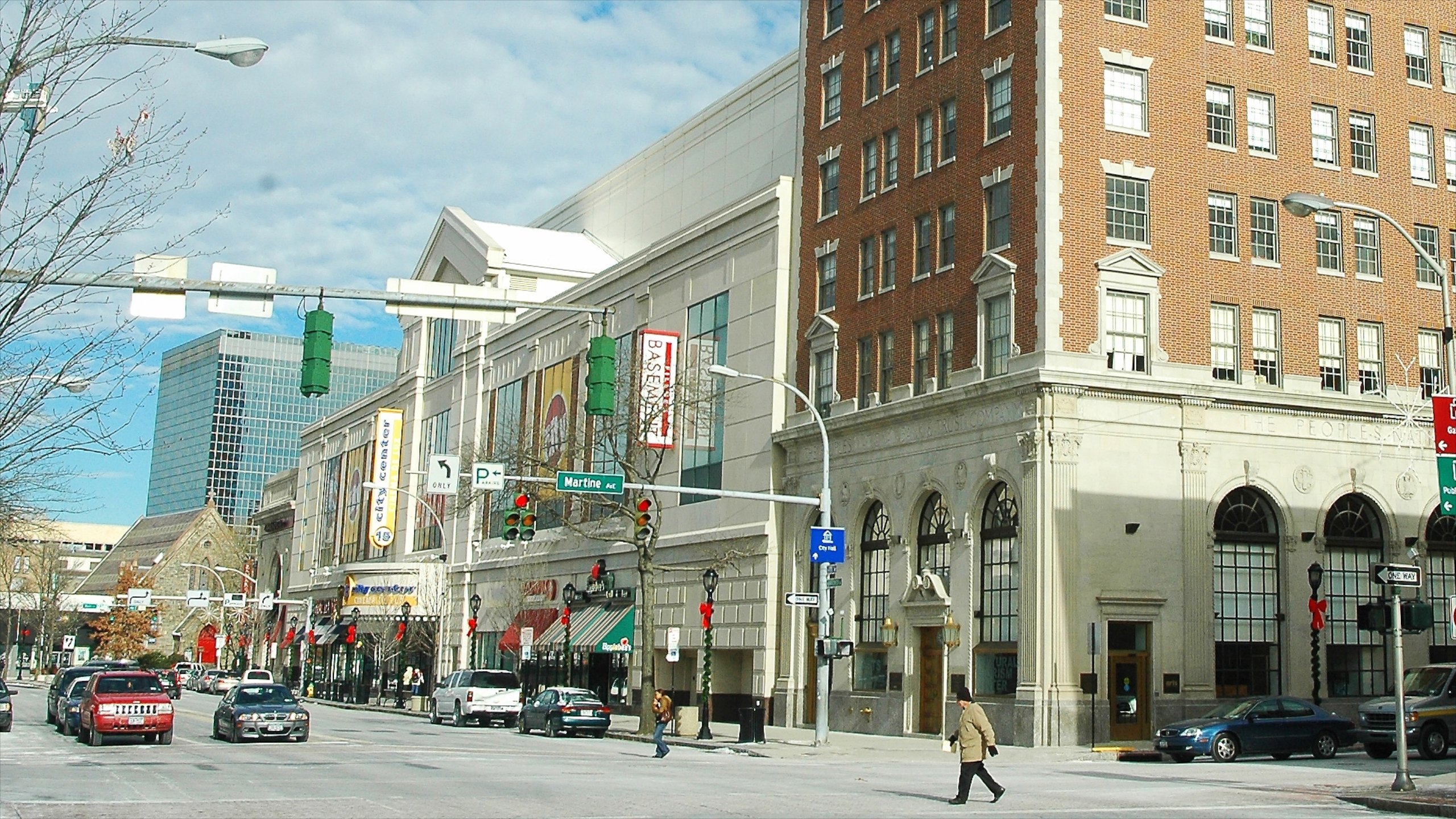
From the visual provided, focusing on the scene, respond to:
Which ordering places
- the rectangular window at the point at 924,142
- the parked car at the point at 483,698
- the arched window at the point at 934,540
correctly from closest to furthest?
the arched window at the point at 934,540 → the rectangular window at the point at 924,142 → the parked car at the point at 483,698

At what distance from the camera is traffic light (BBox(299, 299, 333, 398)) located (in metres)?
21.5

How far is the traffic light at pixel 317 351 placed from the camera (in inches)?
845

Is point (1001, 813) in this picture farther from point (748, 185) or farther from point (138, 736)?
point (748, 185)

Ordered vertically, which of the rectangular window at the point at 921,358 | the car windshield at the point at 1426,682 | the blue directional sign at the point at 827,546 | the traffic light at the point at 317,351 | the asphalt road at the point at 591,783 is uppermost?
the rectangular window at the point at 921,358

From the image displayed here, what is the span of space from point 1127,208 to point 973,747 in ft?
77.5

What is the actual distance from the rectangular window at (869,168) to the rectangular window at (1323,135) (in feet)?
43.7

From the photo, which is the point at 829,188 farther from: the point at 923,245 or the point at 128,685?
the point at 128,685

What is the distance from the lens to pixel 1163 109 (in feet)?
145

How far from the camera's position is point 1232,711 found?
3659 centimetres

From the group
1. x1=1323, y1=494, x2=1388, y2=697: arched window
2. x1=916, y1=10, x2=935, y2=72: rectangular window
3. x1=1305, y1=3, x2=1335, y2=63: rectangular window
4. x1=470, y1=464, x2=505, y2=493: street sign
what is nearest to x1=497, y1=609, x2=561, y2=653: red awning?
x1=470, y1=464, x2=505, y2=493: street sign

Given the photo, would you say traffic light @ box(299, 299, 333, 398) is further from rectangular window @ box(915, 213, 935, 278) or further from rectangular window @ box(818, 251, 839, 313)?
rectangular window @ box(818, 251, 839, 313)

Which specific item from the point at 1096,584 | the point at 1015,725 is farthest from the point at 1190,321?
the point at 1015,725

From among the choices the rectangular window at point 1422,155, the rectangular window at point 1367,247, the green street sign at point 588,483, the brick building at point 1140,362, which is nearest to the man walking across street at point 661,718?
the green street sign at point 588,483

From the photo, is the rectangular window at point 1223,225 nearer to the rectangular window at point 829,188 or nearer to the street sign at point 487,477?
the rectangular window at point 829,188
